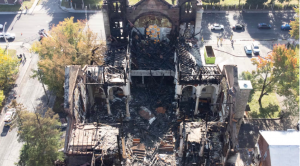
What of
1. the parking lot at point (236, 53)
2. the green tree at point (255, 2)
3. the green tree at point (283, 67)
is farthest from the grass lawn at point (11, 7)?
the green tree at point (283, 67)

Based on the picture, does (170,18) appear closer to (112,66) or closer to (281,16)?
(112,66)

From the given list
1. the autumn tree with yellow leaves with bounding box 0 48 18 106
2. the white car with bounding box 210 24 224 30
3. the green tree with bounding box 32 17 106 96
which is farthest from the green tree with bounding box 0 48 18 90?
the white car with bounding box 210 24 224 30

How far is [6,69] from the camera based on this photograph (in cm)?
5269

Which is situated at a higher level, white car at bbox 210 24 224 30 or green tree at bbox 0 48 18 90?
white car at bbox 210 24 224 30

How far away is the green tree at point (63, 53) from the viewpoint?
45.3 metres

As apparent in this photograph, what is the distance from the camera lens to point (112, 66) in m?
45.1

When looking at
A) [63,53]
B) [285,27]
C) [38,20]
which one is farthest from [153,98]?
[38,20]

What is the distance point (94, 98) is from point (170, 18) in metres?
20.6

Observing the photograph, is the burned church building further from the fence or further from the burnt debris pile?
the fence

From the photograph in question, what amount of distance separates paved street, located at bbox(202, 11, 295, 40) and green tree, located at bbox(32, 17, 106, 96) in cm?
3347

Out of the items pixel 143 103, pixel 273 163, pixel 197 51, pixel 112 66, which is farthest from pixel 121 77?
pixel 273 163

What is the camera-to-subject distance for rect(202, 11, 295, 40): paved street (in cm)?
7162

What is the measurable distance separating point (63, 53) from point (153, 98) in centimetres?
1732

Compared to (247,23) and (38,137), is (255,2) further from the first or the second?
(38,137)
